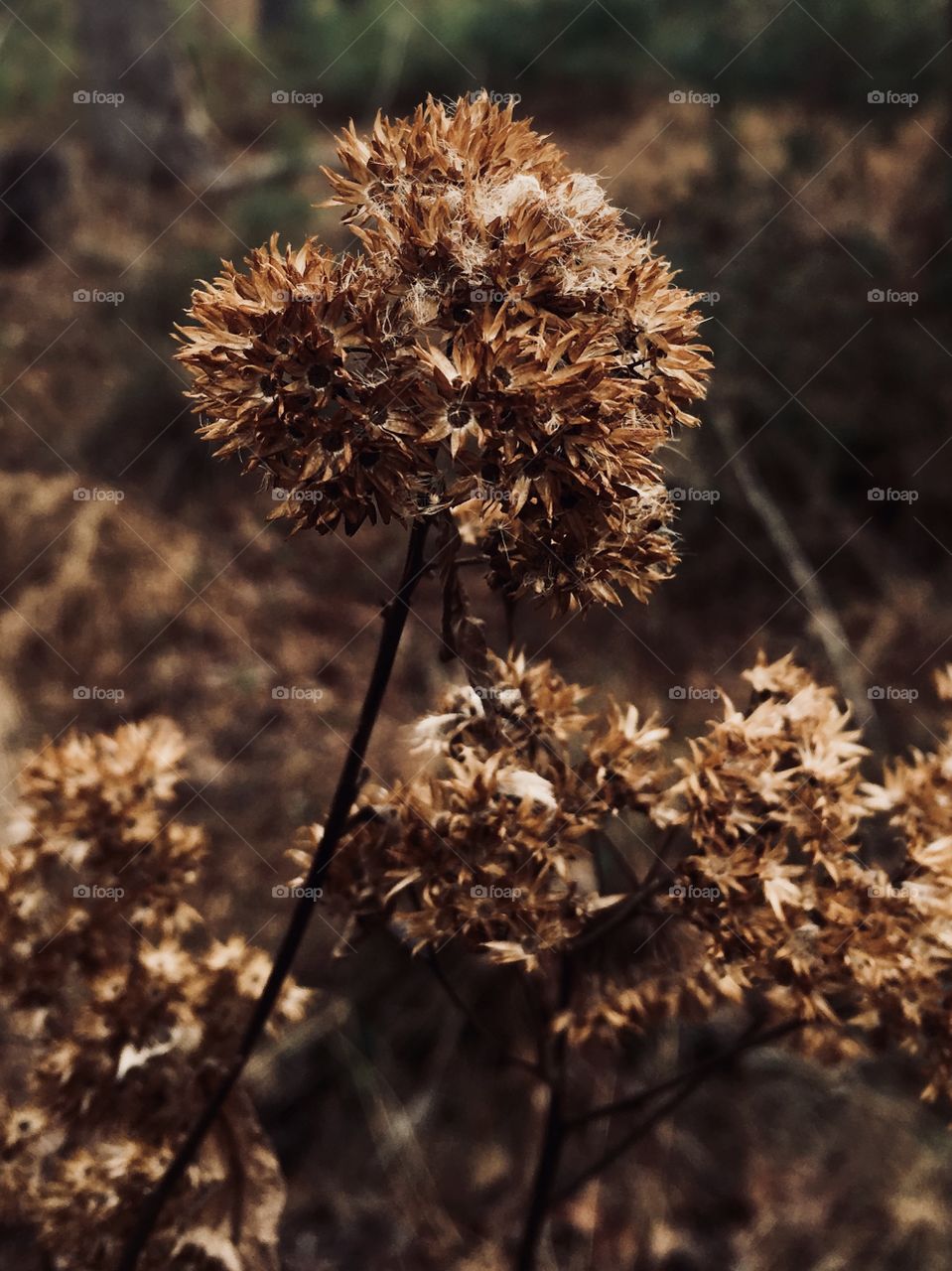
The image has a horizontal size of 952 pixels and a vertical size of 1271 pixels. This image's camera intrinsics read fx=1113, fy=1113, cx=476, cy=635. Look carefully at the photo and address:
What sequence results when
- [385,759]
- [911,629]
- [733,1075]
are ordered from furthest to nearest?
[911,629] < [385,759] < [733,1075]

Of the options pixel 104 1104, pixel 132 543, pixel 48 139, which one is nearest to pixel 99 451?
pixel 132 543

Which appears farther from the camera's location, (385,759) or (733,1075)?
(385,759)

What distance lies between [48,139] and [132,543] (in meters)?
4.67

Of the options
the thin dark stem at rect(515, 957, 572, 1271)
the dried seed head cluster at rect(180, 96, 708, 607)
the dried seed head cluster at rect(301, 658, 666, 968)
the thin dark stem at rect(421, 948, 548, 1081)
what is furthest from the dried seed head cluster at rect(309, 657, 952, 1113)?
the dried seed head cluster at rect(180, 96, 708, 607)

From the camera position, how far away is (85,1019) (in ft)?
7.47

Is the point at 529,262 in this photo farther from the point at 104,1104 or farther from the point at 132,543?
the point at 132,543

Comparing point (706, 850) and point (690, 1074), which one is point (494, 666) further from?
point (690, 1074)

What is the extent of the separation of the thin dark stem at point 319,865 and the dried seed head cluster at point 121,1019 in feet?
0.36

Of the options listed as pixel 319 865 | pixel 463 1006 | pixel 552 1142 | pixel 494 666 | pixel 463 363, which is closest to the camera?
pixel 463 363

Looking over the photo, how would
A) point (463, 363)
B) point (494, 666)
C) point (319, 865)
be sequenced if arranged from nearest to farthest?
1. point (463, 363)
2. point (319, 865)
3. point (494, 666)

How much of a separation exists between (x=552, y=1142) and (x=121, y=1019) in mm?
939

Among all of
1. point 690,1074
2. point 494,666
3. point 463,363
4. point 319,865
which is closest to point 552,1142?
point 690,1074

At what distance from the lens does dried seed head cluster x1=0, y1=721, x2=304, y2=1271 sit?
87.9 inches

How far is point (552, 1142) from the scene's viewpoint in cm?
238
